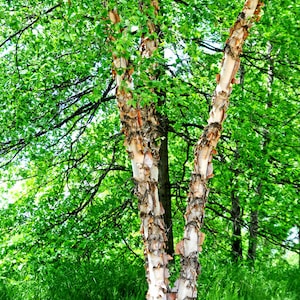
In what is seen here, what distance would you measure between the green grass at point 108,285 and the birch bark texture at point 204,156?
88 centimetres

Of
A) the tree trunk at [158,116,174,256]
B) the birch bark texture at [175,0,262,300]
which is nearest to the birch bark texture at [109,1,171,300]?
the birch bark texture at [175,0,262,300]

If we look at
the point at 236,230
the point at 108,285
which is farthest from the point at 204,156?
the point at 236,230

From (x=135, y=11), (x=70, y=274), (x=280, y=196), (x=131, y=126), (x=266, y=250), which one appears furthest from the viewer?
(x=266, y=250)

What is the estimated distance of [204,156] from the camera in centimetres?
405

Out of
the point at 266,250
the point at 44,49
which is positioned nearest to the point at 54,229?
the point at 44,49

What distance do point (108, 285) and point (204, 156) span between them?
2068mm

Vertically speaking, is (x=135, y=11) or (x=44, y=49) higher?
(x=44, y=49)

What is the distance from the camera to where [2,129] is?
586cm

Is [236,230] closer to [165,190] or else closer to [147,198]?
[165,190]

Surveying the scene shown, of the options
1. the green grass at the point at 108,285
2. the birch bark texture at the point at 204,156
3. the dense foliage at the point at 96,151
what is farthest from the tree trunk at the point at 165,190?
the birch bark texture at the point at 204,156

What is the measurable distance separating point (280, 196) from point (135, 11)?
3932 millimetres

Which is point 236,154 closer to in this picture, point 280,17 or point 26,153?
point 280,17

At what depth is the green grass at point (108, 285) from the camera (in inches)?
199

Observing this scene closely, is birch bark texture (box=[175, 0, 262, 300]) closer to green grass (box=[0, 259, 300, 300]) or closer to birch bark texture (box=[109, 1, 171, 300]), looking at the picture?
birch bark texture (box=[109, 1, 171, 300])
